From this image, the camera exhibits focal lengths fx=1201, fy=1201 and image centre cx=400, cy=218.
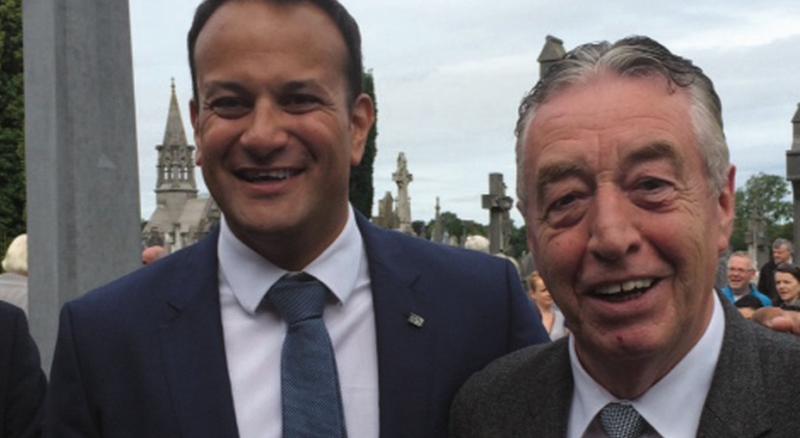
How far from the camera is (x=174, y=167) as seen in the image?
9388cm

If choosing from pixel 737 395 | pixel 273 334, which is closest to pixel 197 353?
pixel 273 334

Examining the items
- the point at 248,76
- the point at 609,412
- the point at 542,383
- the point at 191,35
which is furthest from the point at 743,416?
the point at 191,35

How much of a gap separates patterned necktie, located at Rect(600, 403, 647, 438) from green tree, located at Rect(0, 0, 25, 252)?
29.6 m

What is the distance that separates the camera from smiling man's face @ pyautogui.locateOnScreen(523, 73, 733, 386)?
228 centimetres

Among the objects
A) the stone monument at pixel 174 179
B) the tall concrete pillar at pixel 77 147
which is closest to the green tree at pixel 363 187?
the tall concrete pillar at pixel 77 147

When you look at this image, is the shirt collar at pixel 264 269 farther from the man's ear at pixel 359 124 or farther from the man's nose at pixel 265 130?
the man's nose at pixel 265 130

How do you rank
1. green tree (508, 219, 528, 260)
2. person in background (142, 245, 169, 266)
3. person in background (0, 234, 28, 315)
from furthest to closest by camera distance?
green tree (508, 219, 528, 260), person in background (142, 245, 169, 266), person in background (0, 234, 28, 315)

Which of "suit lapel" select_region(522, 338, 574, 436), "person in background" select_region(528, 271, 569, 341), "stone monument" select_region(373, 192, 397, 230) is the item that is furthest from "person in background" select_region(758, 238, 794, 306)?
"stone monument" select_region(373, 192, 397, 230)

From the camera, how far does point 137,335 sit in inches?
117

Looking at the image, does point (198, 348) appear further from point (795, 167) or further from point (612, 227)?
point (795, 167)

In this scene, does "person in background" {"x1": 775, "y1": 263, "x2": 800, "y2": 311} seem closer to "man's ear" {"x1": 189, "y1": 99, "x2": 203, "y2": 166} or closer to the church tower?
"man's ear" {"x1": 189, "y1": 99, "x2": 203, "y2": 166}

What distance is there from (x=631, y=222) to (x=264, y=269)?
1.04m

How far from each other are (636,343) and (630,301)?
0.27 ft

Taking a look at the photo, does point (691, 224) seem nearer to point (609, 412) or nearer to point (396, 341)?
point (609, 412)
